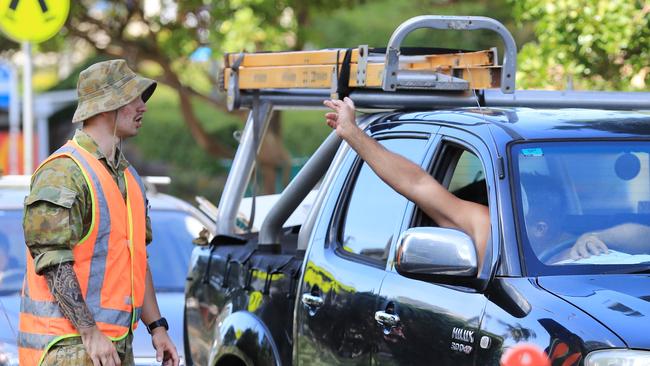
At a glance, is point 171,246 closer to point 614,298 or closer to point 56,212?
point 56,212

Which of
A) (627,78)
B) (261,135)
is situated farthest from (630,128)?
(627,78)

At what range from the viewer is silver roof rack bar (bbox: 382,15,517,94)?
5.37 m

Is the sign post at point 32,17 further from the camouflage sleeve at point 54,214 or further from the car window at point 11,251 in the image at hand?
the camouflage sleeve at point 54,214

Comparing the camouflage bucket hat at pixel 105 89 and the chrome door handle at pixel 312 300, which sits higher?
the camouflage bucket hat at pixel 105 89

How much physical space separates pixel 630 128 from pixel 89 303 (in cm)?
202

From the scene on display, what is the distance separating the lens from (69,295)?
465cm

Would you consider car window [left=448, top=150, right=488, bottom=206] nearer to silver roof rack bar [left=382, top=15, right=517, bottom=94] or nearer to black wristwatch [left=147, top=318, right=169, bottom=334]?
silver roof rack bar [left=382, top=15, right=517, bottom=94]

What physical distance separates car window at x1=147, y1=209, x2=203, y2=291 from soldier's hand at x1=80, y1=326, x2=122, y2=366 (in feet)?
12.1

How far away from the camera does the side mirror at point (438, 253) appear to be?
4246 millimetres

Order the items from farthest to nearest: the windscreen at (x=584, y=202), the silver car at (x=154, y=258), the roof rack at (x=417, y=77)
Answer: the silver car at (x=154, y=258), the roof rack at (x=417, y=77), the windscreen at (x=584, y=202)

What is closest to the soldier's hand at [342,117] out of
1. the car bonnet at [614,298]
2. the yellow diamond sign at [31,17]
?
the car bonnet at [614,298]

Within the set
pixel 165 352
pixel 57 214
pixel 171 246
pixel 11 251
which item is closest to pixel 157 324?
pixel 165 352

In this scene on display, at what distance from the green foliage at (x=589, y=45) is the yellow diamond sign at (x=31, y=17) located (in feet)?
12.0

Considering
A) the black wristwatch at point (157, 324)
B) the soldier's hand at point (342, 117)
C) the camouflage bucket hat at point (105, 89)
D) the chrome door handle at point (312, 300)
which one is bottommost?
the black wristwatch at point (157, 324)
